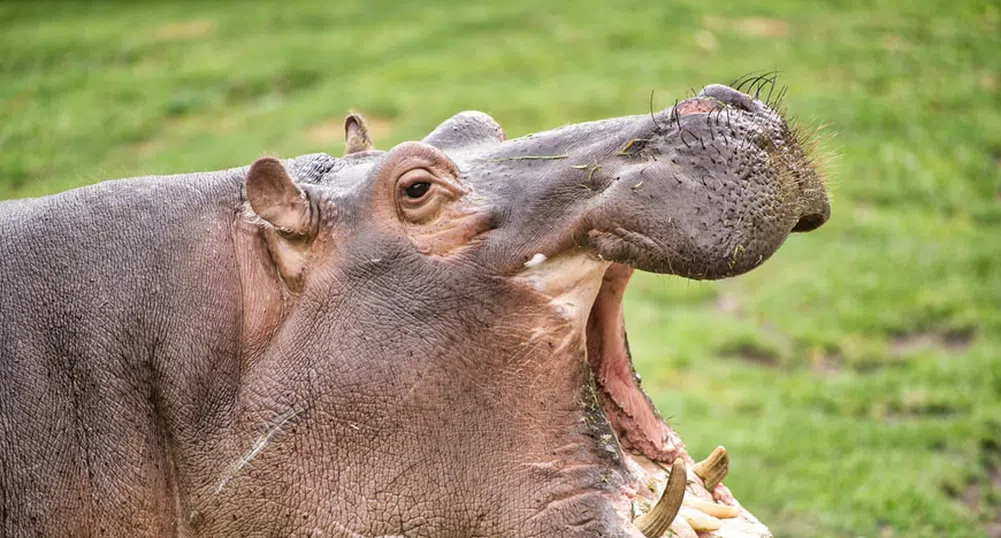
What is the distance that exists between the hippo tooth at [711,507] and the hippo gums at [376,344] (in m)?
0.08

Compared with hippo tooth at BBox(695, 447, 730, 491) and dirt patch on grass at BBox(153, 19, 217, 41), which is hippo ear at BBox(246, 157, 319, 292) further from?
dirt patch on grass at BBox(153, 19, 217, 41)

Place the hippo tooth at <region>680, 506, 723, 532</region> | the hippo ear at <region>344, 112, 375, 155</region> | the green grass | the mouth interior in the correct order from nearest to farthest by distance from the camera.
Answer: the hippo tooth at <region>680, 506, 723, 532</region> < the mouth interior < the hippo ear at <region>344, 112, 375, 155</region> < the green grass

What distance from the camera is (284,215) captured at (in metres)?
3.10

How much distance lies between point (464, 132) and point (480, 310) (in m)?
0.59

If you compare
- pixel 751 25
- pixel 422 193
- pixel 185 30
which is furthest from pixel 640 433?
pixel 185 30

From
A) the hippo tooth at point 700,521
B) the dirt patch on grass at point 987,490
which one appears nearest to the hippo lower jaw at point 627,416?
the hippo tooth at point 700,521

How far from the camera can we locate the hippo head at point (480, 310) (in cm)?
292

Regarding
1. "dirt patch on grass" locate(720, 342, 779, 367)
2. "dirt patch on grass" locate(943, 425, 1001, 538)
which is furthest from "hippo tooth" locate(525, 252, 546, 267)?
"dirt patch on grass" locate(720, 342, 779, 367)

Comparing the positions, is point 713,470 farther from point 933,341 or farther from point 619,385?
point 933,341

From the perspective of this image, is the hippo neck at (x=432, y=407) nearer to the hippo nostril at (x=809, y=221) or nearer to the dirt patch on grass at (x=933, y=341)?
the hippo nostril at (x=809, y=221)

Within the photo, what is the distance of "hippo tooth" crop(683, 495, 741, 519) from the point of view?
3.26 meters

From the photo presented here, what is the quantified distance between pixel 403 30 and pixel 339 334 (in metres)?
12.0

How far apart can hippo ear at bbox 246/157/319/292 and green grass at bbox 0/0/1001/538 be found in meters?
1.95

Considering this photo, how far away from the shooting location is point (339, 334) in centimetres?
306
